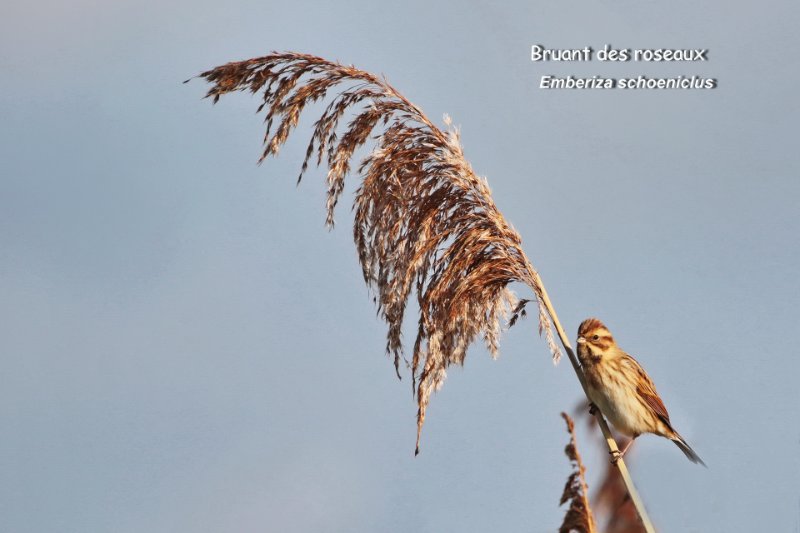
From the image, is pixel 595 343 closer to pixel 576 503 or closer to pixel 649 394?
pixel 649 394

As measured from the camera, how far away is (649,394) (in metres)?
4.56

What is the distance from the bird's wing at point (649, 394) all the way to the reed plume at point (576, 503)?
2.43 metres

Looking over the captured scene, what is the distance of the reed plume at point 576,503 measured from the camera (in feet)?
6.67

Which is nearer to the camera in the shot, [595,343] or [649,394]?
[595,343]

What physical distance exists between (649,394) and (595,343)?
46 centimetres

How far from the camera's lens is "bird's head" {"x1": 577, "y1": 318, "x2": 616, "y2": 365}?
4332 millimetres

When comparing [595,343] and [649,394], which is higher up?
[595,343]

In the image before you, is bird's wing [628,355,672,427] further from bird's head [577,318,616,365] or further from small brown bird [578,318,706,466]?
bird's head [577,318,616,365]

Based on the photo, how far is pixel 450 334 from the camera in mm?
3420

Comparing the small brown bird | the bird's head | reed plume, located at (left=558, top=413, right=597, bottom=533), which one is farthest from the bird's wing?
reed plume, located at (left=558, top=413, right=597, bottom=533)

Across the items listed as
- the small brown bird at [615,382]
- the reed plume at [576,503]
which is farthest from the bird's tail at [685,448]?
the reed plume at [576,503]

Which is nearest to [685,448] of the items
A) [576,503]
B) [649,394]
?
[649,394]

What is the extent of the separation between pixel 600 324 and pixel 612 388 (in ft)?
0.98

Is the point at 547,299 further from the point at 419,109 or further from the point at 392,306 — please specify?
the point at 419,109
